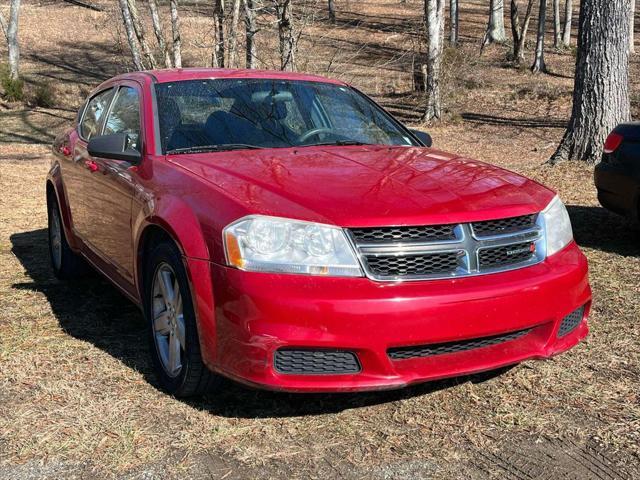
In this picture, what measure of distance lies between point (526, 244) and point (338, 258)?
91 cm

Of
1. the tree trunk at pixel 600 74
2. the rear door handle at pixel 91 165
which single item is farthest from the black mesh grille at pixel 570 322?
the tree trunk at pixel 600 74

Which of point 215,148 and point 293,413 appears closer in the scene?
point 293,413

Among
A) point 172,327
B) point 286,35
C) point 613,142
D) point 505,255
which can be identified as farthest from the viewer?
point 286,35

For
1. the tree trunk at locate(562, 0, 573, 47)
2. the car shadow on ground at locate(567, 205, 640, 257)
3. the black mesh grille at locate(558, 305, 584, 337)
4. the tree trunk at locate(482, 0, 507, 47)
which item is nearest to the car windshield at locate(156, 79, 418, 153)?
the black mesh grille at locate(558, 305, 584, 337)

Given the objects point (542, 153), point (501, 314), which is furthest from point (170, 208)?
point (542, 153)

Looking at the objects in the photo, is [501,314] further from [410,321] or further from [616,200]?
[616,200]

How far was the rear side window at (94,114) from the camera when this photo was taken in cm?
503

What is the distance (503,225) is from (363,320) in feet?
2.65

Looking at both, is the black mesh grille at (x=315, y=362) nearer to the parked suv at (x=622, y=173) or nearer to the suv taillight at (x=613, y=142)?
the parked suv at (x=622, y=173)

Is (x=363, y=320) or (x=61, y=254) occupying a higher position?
(x=363, y=320)

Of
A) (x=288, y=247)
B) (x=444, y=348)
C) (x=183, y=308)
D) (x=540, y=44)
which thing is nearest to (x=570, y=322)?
(x=444, y=348)

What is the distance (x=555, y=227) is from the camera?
3.47m

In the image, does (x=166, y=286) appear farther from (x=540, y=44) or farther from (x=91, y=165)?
(x=540, y=44)

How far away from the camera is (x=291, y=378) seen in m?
3.00
